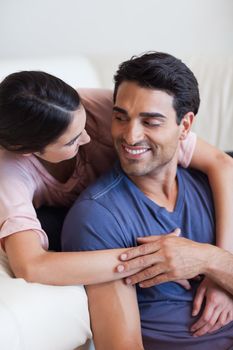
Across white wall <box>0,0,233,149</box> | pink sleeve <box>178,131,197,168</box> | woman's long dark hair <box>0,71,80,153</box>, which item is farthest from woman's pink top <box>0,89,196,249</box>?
white wall <box>0,0,233,149</box>

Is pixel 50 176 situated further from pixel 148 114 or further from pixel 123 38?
pixel 123 38

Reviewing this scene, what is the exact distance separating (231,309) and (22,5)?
157 centimetres

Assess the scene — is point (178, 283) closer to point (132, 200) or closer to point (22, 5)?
point (132, 200)

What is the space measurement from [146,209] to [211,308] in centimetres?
31

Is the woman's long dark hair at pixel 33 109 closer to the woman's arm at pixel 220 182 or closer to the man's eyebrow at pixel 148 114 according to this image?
the man's eyebrow at pixel 148 114

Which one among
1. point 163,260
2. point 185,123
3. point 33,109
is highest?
point 33,109

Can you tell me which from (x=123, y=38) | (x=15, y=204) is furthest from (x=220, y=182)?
(x=123, y=38)

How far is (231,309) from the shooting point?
1.20 meters

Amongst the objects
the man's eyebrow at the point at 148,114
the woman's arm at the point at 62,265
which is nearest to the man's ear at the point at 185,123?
the man's eyebrow at the point at 148,114

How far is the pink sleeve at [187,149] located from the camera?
1.39 meters

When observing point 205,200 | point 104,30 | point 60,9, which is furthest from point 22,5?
point 205,200

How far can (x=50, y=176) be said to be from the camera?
1.29 meters

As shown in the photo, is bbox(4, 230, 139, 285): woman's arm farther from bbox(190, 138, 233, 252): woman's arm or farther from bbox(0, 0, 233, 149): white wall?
bbox(0, 0, 233, 149): white wall

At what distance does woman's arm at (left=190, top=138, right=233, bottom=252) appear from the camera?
4.21 ft
